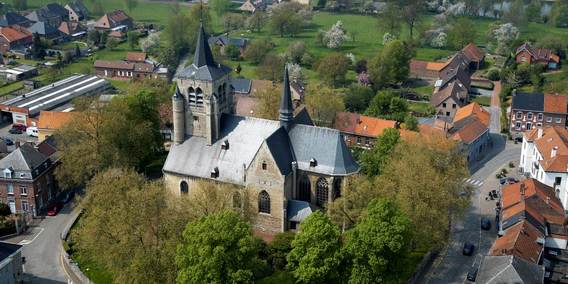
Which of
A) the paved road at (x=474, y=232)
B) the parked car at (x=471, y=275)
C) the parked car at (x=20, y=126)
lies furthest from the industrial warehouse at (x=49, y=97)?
the parked car at (x=471, y=275)

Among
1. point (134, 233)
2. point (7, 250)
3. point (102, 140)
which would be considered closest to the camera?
point (134, 233)

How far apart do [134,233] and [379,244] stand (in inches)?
923

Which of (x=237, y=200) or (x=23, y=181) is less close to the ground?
(x=237, y=200)

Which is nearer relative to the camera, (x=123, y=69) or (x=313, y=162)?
(x=313, y=162)

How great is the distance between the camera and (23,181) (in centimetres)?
8006

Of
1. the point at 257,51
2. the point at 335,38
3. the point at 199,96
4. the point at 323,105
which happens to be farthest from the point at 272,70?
the point at 199,96

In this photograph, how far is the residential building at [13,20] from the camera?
184 meters

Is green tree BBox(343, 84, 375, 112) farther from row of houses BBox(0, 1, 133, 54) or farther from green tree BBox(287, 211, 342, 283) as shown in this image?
row of houses BBox(0, 1, 133, 54)

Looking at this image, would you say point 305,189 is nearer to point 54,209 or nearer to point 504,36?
point 54,209

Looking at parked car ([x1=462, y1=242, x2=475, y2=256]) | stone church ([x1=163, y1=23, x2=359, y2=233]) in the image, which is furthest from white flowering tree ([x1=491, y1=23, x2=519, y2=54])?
stone church ([x1=163, y1=23, x2=359, y2=233])

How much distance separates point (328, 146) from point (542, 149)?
1372 inches

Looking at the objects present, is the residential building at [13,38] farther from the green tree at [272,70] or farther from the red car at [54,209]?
the red car at [54,209]

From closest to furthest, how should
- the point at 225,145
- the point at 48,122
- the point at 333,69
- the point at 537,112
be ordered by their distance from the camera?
1. the point at 225,145
2. the point at 48,122
3. the point at 537,112
4. the point at 333,69

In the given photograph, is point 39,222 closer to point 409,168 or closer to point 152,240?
point 152,240
